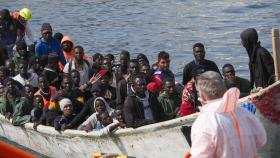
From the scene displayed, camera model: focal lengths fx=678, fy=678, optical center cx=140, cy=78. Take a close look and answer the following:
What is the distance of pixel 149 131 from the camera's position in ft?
24.8

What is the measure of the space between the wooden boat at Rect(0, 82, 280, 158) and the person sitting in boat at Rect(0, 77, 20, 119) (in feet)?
1.43

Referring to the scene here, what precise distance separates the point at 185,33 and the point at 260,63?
15.0 m

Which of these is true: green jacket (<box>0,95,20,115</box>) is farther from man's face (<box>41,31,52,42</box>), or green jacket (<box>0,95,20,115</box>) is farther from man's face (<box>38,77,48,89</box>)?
man's face (<box>41,31,52,42</box>)

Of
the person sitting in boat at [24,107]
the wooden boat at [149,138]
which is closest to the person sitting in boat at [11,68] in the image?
the person sitting in boat at [24,107]

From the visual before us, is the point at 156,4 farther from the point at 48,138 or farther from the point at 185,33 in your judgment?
the point at 48,138

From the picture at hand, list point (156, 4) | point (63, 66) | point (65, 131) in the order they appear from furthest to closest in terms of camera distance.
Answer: point (156, 4), point (63, 66), point (65, 131)

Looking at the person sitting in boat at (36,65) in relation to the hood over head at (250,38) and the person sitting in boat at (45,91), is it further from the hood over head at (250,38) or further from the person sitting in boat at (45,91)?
the hood over head at (250,38)

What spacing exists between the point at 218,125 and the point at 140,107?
3651mm

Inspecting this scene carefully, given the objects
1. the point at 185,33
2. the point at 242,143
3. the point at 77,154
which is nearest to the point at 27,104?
the point at 77,154

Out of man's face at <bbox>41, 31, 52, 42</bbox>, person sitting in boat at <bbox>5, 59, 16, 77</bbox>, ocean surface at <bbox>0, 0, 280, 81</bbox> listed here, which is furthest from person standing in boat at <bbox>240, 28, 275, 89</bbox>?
ocean surface at <bbox>0, 0, 280, 81</bbox>

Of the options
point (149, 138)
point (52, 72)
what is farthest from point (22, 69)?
point (149, 138)

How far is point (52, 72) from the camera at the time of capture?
10539mm

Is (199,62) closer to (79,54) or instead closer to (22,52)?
(79,54)

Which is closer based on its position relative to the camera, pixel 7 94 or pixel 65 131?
pixel 65 131
